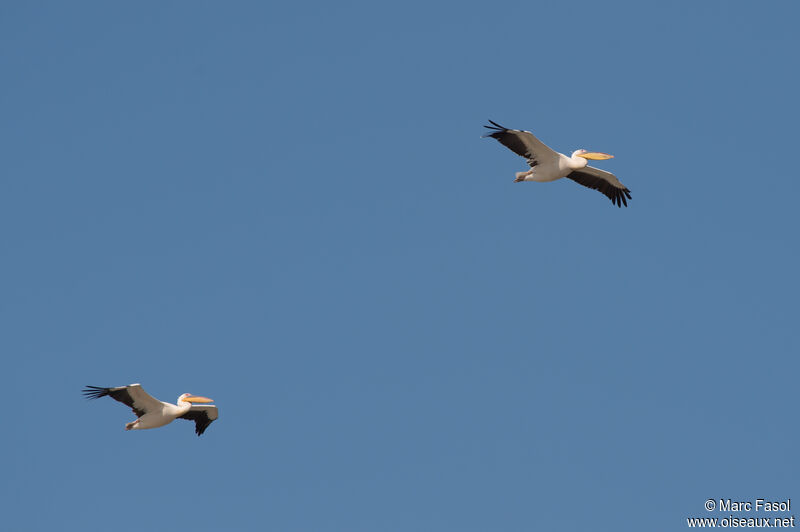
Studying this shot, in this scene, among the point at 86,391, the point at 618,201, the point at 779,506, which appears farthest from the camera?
the point at 618,201

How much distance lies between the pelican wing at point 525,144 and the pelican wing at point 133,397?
8220mm

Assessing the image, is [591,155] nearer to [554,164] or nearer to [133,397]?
[554,164]

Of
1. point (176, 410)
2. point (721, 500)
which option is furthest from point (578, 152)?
point (176, 410)

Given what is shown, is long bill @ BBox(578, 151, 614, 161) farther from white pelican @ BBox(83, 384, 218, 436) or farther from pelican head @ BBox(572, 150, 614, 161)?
white pelican @ BBox(83, 384, 218, 436)

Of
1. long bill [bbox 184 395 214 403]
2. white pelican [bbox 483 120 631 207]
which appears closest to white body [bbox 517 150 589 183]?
white pelican [bbox 483 120 631 207]

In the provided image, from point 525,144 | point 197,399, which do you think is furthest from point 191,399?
point 525,144

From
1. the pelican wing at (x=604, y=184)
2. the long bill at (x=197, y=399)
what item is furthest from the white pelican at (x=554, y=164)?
the long bill at (x=197, y=399)

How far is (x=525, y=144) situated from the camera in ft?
73.0

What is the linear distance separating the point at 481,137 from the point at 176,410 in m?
8.06

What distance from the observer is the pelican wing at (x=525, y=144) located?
22031 millimetres

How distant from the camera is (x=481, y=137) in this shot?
71.6 feet

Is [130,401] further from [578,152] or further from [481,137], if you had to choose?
[578,152]

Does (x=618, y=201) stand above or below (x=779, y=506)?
above

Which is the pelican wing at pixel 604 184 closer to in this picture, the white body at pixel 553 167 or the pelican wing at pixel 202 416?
the white body at pixel 553 167
